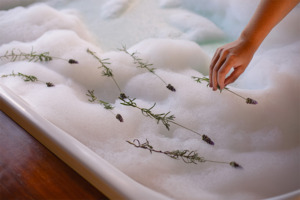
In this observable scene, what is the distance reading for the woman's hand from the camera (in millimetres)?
844

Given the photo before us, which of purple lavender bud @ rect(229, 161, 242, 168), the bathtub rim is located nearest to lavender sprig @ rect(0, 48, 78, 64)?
the bathtub rim

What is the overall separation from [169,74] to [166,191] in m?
0.52

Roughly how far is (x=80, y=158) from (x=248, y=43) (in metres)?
0.57

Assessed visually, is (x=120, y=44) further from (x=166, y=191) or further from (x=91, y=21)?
(x=166, y=191)

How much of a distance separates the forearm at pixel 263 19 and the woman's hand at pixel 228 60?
20mm

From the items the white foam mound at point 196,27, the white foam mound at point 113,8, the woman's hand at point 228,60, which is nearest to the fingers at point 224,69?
the woman's hand at point 228,60

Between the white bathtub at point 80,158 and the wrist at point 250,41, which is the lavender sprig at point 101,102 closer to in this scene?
the white bathtub at point 80,158

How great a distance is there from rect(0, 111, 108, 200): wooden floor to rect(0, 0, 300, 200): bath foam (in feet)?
0.39

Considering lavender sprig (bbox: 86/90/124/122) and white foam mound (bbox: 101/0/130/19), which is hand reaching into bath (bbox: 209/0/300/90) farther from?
white foam mound (bbox: 101/0/130/19)

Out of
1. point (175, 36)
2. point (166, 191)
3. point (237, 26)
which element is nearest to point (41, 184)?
point (166, 191)

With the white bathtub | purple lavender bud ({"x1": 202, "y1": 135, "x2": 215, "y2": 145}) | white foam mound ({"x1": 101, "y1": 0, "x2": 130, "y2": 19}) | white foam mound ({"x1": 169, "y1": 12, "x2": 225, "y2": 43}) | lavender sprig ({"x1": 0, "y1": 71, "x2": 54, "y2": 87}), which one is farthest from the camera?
white foam mound ({"x1": 101, "y1": 0, "x2": 130, "y2": 19})

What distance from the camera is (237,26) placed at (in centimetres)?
149

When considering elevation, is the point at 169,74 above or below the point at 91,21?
above

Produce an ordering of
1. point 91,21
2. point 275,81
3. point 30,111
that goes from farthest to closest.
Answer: point 91,21 < point 275,81 < point 30,111
